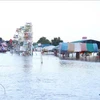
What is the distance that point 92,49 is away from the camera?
270ft

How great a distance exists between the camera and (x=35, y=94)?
1691 centimetres

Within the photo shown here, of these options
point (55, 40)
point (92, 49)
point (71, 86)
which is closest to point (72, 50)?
point (92, 49)

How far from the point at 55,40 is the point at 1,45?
148 ft

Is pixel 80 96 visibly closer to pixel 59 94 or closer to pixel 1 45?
pixel 59 94

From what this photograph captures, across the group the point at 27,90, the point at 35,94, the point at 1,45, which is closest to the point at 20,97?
the point at 35,94

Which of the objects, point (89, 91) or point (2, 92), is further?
point (89, 91)

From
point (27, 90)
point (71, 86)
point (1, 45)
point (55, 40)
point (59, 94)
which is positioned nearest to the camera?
point (59, 94)

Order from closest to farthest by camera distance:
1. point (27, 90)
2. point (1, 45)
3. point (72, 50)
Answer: point (27, 90) < point (72, 50) < point (1, 45)

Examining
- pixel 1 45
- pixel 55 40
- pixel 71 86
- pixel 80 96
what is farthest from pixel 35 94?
pixel 55 40

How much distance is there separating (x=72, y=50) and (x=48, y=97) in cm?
6517

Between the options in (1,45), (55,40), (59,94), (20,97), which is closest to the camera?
(20,97)

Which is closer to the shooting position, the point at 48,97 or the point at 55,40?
the point at 48,97

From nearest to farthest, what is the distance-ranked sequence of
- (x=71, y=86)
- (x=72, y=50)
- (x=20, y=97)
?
(x=20, y=97), (x=71, y=86), (x=72, y=50)

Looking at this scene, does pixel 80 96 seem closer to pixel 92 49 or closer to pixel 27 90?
pixel 27 90
